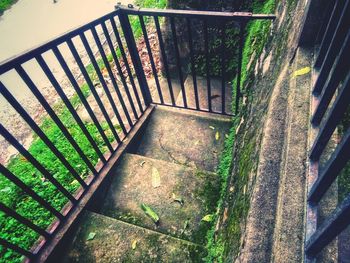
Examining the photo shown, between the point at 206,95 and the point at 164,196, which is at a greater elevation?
the point at 164,196

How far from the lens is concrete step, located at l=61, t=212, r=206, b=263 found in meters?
2.07

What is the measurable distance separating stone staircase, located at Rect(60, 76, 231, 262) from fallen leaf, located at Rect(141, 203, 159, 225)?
0.02m

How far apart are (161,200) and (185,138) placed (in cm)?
97

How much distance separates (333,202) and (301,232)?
0.64ft

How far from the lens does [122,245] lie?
221 cm

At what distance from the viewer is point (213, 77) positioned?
426cm

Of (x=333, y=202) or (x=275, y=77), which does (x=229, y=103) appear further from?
(x=333, y=202)

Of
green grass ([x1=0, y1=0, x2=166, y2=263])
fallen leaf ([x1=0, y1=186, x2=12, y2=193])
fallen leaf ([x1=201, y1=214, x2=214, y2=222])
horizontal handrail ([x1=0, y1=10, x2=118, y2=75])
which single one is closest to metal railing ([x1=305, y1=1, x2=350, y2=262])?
fallen leaf ([x1=201, y1=214, x2=214, y2=222])

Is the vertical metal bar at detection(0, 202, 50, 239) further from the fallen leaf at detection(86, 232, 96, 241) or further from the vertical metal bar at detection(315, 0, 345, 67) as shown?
the vertical metal bar at detection(315, 0, 345, 67)

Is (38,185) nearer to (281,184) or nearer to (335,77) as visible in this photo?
(281,184)

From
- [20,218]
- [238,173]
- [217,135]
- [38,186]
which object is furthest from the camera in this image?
[38,186]

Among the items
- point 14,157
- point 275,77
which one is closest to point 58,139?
point 14,157

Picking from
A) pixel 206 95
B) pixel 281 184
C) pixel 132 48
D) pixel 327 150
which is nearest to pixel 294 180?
pixel 281 184

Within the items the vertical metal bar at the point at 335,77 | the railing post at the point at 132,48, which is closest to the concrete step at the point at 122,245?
the vertical metal bar at the point at 335,77
